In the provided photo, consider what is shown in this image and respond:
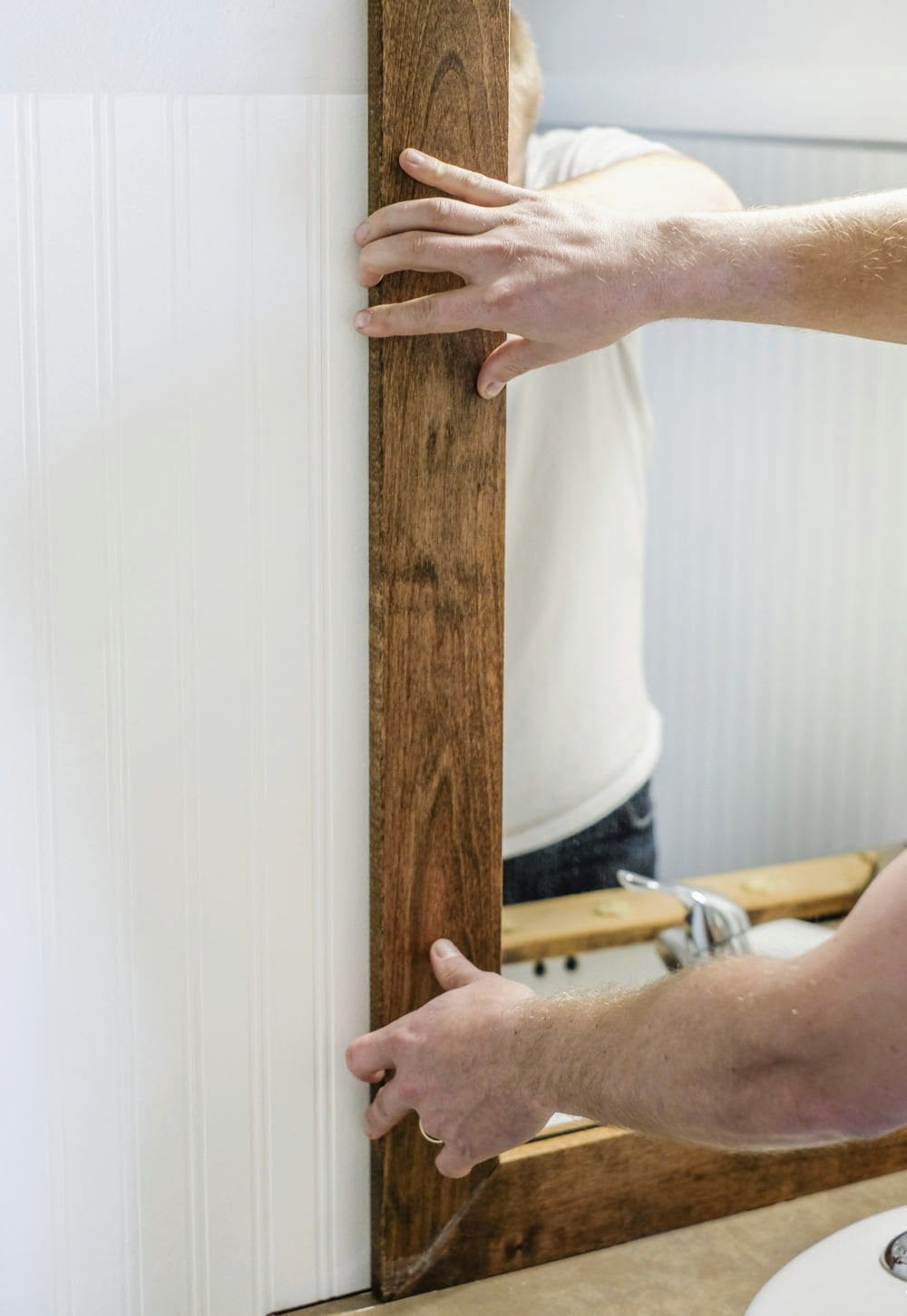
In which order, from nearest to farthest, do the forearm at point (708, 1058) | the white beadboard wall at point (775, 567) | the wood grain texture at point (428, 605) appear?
the forearm at point (708, 1058), the wood grain texture at point (428, 605), the white beadboard wall at point (775, 567)

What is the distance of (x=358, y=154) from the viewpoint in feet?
2.96

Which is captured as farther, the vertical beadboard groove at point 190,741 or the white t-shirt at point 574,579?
the white t-shirt at point 574,579

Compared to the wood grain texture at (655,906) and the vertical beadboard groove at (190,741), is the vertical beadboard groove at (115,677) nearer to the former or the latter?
the vertical beadboard groove at (190,741)

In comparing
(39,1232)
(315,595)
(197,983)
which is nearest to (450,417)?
(315,595)

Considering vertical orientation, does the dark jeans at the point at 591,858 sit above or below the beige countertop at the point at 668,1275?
above

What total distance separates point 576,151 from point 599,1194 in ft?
2.90

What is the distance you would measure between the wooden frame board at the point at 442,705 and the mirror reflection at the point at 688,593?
0.07m

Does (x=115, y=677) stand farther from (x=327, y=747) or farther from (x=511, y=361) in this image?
(x=511, y=361)

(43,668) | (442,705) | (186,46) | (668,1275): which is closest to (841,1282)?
(668,1275)

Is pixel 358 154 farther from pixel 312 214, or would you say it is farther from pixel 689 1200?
pixel 689 1200

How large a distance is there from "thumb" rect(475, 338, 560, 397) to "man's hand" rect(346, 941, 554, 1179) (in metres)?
0.45

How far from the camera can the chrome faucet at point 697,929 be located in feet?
3.76

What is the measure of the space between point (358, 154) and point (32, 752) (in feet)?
1.62

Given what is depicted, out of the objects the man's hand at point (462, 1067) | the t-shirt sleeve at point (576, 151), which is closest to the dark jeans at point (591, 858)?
the man's hand at point (462, 1067)
